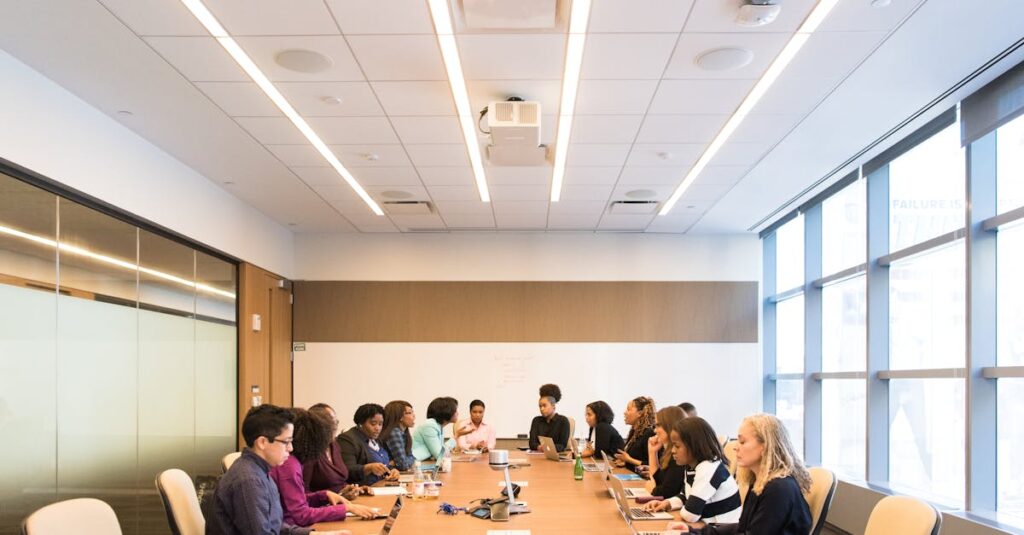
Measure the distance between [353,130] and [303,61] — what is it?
1.39m

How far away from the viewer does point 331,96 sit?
5543mm

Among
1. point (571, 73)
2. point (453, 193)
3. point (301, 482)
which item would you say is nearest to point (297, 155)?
point (453, 193)

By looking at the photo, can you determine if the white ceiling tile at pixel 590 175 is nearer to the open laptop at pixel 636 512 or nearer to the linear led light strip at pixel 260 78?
the linear led light strip at pixel 260 78

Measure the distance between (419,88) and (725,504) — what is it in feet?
10.4

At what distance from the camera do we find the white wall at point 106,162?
496cm

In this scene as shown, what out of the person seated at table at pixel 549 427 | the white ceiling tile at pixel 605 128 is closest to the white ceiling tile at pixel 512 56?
the white ceiling tile at pixel 605 128

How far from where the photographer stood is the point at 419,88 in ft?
17.8

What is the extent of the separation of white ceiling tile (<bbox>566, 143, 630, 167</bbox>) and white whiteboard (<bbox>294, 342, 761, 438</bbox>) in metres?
4.14

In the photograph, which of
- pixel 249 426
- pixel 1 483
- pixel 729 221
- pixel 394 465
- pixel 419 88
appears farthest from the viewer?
pixel 729 221

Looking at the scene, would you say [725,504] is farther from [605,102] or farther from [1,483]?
[1,483]

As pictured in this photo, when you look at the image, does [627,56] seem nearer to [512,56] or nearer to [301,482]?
[512,56]

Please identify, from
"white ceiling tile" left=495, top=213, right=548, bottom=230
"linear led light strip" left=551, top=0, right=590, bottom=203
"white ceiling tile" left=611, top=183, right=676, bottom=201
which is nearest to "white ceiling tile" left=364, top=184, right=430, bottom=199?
"white ceiling tile" left=495, top=213, right=548, bottom=230

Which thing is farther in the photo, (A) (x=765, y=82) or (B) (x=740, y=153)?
(B) (x=740, y=153)

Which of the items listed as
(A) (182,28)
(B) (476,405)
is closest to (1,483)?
(A) (182,28)
